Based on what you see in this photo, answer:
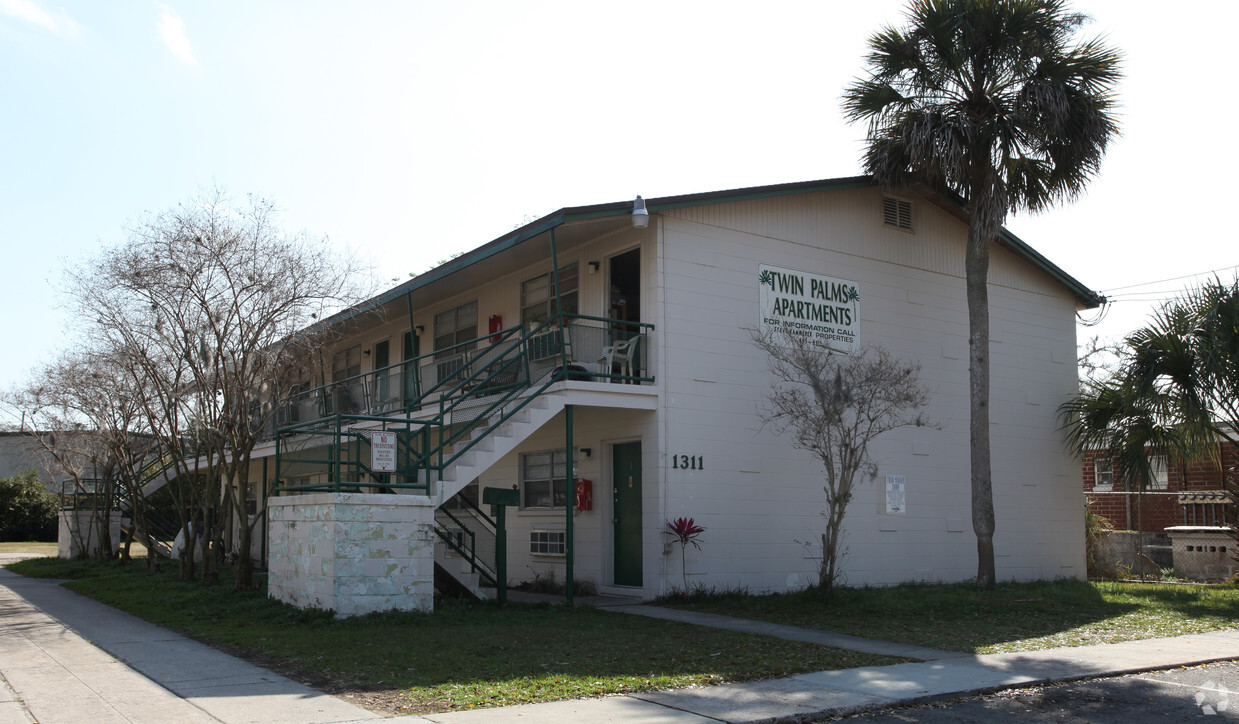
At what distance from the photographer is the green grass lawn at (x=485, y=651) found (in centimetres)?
805

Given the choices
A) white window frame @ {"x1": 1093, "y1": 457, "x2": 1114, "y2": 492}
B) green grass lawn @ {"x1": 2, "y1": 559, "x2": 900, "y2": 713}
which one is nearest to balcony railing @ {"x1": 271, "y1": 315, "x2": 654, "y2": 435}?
green grass lawn @ {"x1": 2, "y1": 559, "x2": 900, "y2": 713}

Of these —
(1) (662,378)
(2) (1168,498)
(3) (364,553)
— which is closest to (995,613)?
(1) (662,378)

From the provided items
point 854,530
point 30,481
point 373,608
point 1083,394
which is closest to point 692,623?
point 373,608

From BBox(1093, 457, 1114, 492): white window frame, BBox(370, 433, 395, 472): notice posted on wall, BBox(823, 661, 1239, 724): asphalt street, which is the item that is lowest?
BBox(823, 661, 1239, 724): asphalt street

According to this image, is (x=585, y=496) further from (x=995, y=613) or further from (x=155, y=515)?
(x=155, y=515)

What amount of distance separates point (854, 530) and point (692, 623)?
552cm

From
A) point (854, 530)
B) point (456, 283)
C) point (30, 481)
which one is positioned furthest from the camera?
point (30, 481)

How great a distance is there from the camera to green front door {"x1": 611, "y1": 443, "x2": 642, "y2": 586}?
15.3 meters

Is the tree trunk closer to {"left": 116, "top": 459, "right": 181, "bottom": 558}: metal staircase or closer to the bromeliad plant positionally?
the bromeliad plant

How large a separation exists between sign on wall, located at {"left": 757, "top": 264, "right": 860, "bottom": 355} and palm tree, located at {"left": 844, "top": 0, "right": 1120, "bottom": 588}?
1.96 m

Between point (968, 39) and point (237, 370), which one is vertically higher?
point (968, 39)

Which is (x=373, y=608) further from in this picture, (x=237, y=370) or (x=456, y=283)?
(x=456, y=283)

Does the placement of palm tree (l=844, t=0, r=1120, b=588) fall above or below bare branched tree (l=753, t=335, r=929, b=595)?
above

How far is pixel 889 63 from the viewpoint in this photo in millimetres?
17000
